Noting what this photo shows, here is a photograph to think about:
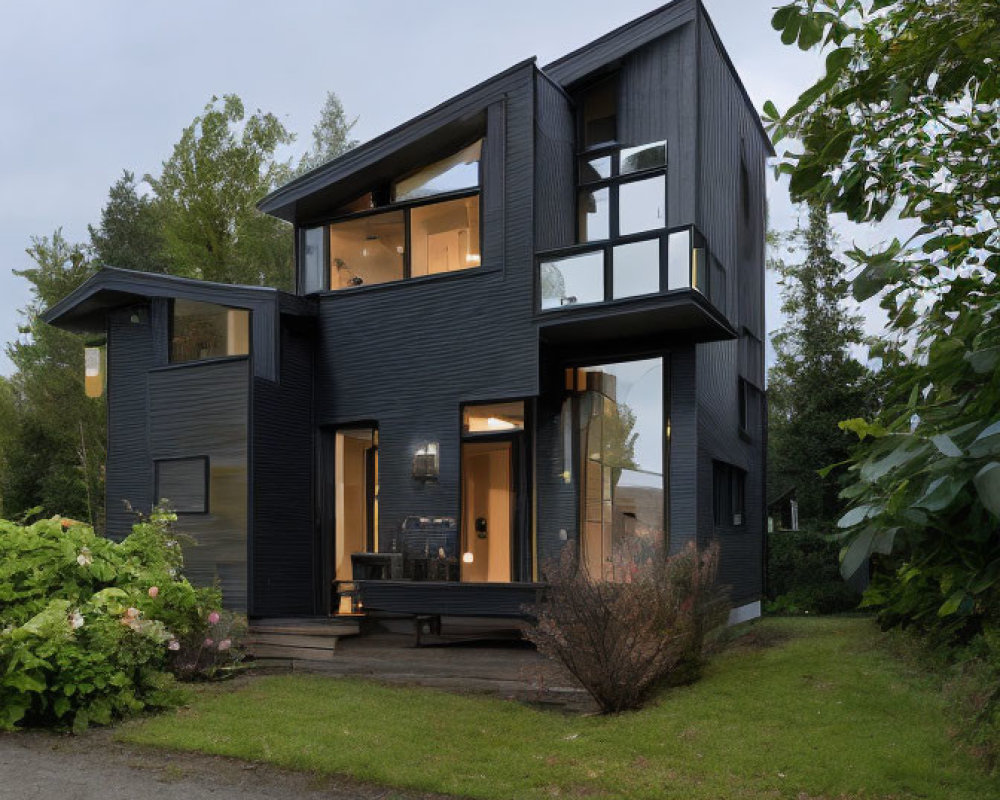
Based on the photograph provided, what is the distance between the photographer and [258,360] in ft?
44.0

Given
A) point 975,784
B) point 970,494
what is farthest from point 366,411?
point 970,494

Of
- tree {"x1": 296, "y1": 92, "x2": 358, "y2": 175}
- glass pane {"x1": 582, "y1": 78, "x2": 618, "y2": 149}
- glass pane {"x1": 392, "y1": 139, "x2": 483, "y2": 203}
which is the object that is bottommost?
glass pane {"x1": 392, "y1": 139, "x2": 483, "y2": 203}

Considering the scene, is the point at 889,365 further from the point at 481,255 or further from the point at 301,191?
the point at 301,191

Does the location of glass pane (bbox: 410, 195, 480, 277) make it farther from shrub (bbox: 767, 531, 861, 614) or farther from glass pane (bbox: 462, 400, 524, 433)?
shrub (bbox: 767, 531, 861, 614)

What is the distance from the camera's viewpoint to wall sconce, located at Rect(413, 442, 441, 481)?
12742mm

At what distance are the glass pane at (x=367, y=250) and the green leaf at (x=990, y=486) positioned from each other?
40.0 ft

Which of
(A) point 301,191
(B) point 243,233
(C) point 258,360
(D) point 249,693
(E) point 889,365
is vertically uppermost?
(B) point 243,233

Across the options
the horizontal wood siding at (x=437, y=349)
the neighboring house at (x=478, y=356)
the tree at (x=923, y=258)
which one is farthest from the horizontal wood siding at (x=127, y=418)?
the tree at (x=923, y=258)

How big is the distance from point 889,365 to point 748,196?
555 inches

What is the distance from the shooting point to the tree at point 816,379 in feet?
60.7

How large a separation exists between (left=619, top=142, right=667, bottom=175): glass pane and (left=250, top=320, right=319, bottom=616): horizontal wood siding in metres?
4.96

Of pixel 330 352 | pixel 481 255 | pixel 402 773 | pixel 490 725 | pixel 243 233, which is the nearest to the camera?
pixel 402 773

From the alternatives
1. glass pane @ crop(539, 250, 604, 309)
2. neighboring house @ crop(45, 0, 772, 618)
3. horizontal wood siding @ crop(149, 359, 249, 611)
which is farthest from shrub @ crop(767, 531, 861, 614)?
horizontal wood siding @ crop(149, 359, 249, 611)

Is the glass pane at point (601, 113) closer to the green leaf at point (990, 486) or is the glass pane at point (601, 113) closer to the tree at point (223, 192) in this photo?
the tree at point (223, 192)
